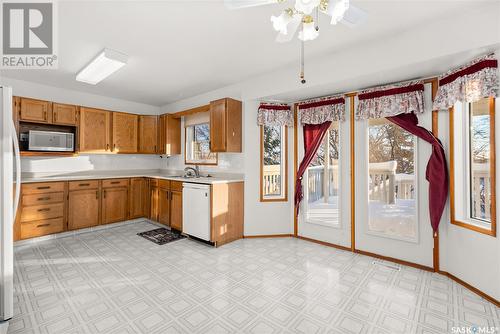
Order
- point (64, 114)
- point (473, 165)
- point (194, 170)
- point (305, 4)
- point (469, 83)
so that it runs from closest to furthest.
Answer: point (305, 4)
point (469, 83)
point (473, 165)
point (64, 114)
point (194, 170)

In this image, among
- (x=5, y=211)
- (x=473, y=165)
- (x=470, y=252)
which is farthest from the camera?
(x=473, y=165)

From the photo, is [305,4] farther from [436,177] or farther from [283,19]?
[436,177]

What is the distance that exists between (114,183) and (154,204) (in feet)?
2.67

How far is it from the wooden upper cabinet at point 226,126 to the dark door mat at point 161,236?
1.57m

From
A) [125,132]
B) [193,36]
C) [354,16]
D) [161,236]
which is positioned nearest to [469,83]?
[354,16]

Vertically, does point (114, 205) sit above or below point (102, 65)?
below

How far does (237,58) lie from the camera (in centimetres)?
294

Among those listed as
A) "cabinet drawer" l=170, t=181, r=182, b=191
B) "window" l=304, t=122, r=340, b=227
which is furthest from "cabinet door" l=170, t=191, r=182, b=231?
"window" l=304, t=122, r=340, b=227

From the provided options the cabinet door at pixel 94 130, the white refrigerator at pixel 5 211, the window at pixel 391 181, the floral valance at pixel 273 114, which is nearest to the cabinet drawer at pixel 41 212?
the cabinet door at pixel 94 130

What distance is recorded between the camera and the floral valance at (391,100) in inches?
104

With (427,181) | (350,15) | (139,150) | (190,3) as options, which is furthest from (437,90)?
(139,150)

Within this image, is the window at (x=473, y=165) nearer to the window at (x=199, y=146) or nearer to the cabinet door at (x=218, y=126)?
the cabinet door at (x=218, y=126)

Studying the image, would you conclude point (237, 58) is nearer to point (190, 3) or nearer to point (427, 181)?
point (190, 3)

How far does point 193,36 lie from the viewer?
2430 millimetres
